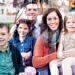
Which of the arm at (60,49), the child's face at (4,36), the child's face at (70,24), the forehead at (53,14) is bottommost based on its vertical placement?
the arm at (60,49)

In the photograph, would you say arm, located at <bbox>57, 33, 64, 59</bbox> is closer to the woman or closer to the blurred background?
the woman

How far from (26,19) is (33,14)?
45 millimetres

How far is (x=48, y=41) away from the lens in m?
1.13

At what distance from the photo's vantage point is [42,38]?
1.12 meters

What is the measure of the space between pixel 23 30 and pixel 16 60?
16cm

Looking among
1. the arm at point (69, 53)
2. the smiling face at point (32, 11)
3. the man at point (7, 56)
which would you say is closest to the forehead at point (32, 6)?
the smiling face at point (32, 11)

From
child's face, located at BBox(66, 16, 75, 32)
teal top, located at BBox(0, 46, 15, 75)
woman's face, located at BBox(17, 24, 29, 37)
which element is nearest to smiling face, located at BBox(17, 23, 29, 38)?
woman's face, located at BBox(17, 24, 29, 37)

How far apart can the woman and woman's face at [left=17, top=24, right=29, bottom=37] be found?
77 mm

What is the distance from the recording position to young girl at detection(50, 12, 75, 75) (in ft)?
3.74

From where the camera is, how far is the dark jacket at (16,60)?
1112mm

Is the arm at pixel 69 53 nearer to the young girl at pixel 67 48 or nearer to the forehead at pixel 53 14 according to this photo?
the young girl at pixel 67 48

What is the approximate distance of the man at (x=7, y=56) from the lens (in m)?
1.10

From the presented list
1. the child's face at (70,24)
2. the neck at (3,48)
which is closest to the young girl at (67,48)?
the child's face at (70,24)

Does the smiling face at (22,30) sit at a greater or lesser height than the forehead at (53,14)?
lesser
